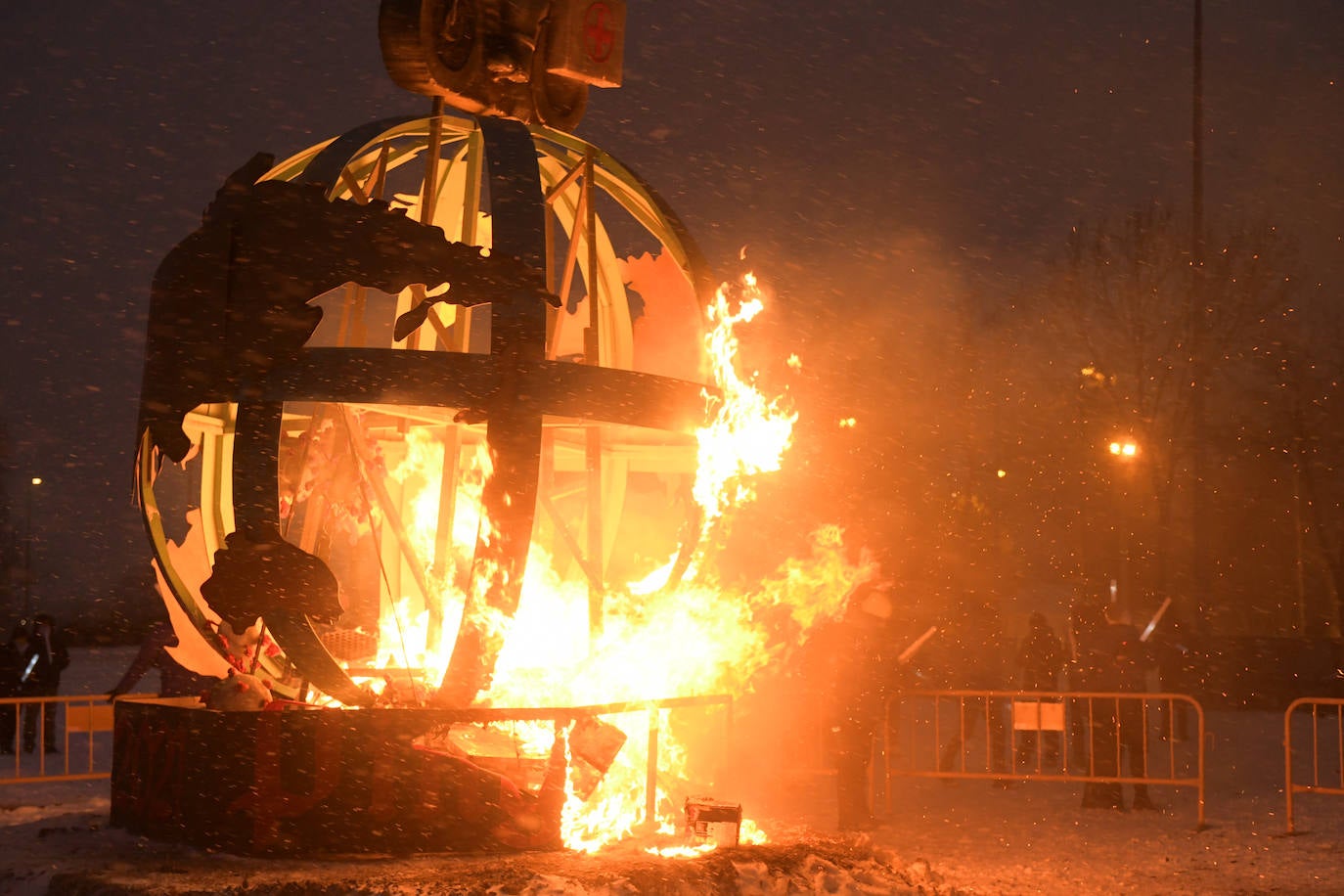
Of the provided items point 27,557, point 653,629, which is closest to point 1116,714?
point 653,629

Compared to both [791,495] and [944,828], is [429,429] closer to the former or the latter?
[944,828]

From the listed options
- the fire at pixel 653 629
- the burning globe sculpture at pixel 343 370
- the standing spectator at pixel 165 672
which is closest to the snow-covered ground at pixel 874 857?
the standing spectator at pixel 165 672

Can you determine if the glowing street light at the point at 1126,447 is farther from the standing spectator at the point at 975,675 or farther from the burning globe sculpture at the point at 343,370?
the burning globe sculpture at the point at 343,370

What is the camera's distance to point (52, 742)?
14195 mm

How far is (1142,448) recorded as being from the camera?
26.3 metres

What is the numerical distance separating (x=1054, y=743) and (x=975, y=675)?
1586 millimetres

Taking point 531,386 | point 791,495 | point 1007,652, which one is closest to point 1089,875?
point 531,386

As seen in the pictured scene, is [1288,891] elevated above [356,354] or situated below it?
below

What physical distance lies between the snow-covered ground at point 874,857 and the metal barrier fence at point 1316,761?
0.23 metres

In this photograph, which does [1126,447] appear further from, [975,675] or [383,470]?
[383,470]

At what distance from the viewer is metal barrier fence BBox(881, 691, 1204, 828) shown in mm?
10672

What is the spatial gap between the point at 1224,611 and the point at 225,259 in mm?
28846

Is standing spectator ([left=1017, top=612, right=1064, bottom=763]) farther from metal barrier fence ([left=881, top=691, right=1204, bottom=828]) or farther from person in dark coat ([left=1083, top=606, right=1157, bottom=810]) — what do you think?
person in dark coat ([left=1083, top=606, right=1157, bottom=810])

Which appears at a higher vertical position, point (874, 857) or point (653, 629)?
point (653, 629)
